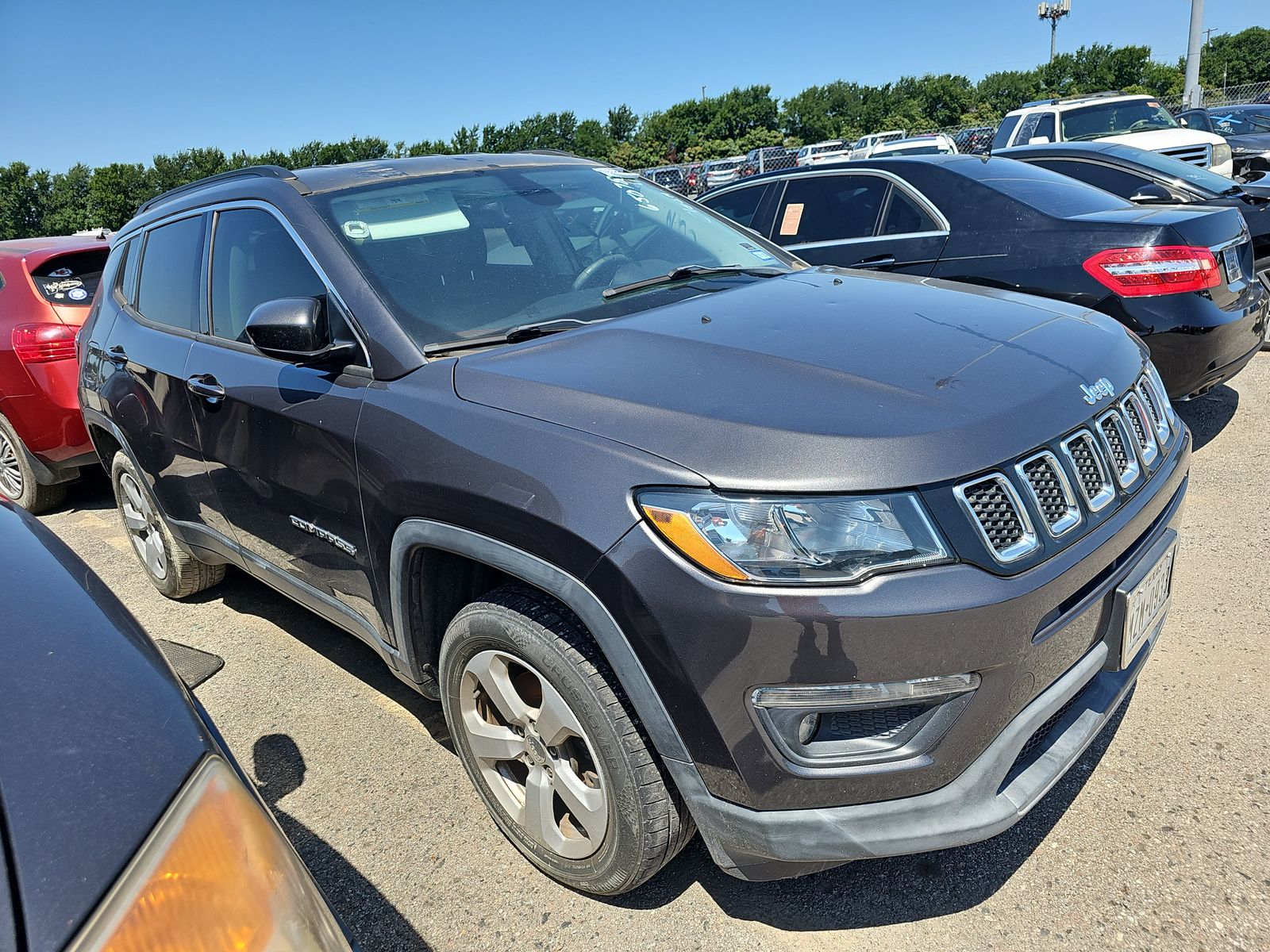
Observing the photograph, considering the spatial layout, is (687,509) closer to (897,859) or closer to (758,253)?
(897,859)

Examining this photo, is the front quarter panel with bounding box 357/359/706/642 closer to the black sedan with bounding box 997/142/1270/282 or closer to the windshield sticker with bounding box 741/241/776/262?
the windshield sticker with bounding box 741/241/776/262

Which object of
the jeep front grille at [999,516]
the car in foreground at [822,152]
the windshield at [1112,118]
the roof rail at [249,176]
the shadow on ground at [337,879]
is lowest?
the car in foreground at [822,152]

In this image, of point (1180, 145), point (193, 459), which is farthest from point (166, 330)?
point (1180, 145)

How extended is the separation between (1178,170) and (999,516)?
6.75 meters

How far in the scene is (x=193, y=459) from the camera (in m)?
3.34

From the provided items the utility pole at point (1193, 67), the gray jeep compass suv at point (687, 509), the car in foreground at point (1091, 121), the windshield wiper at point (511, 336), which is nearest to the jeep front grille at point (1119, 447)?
the gray jeep compass suv at point (687, 509)

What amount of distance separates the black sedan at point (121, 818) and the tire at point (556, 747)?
A: 0.80 meters

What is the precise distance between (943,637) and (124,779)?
1327 millimetres

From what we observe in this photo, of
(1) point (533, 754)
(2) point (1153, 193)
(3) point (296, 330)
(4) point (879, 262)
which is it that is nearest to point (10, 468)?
(3) point (296, 330)

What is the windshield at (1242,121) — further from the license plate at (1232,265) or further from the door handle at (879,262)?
the door handle at (879,262)

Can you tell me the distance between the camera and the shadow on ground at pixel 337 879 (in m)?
2.24

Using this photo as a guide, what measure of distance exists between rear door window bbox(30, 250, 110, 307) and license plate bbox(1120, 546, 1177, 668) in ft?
18.9

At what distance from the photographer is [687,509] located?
176 centimetres

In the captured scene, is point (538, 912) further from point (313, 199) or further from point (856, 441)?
point (313, 199)
